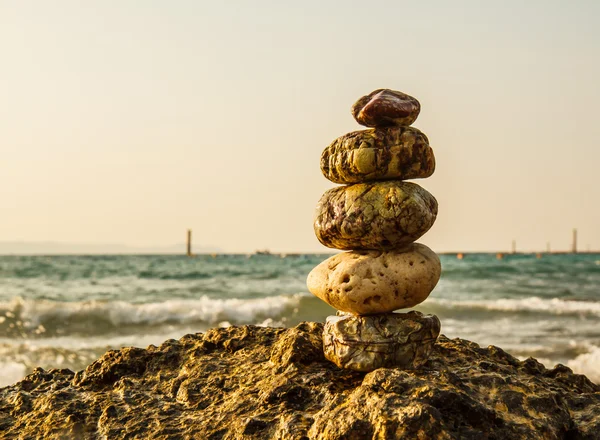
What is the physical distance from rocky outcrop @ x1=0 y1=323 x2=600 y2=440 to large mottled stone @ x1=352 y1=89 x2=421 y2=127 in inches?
77.4

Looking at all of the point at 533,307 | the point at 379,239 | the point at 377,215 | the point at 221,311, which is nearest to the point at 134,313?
the point at 221,311

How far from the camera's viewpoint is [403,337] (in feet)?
17.9

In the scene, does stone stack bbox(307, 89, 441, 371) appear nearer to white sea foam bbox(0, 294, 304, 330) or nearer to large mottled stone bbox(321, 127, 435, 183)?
large mottled stone bbox(321, 127, 435, 183)

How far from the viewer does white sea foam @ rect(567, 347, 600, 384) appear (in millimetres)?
11961

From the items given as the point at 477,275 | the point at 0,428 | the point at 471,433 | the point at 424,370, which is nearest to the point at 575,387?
the point at 424,370

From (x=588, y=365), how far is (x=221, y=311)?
10.9 metres

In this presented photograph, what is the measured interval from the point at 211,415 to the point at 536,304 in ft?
64.9

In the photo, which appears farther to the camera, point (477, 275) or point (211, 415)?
point (477, 275)

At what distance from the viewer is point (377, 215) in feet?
18.0

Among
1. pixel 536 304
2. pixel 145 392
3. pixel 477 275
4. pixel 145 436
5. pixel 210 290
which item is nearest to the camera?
pixel 145 436

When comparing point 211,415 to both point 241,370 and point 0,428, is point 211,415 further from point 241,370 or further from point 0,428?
point 0,428

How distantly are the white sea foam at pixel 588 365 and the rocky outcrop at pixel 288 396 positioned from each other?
253 inches

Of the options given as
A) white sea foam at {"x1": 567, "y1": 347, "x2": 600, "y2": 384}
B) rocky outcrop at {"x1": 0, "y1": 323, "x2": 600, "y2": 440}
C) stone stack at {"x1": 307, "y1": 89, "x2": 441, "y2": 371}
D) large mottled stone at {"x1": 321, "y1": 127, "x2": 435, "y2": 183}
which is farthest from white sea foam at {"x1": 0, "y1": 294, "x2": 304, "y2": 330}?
large mottled stone at {"x1": 321, "y1": 127, "x2": 435, "y2": 183}

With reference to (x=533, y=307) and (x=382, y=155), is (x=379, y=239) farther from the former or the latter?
(x=533, y=307)
